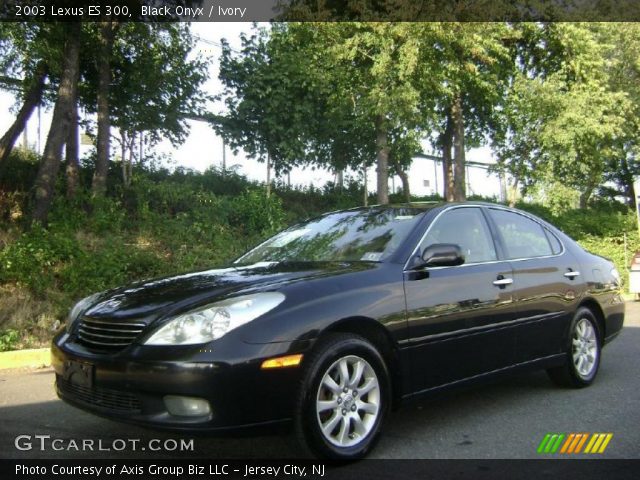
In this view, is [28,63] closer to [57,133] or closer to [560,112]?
[57,133]

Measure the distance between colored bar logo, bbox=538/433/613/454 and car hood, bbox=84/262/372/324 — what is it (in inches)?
62.0

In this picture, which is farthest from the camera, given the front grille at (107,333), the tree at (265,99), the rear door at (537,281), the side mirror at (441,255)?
the tree at (265,99)

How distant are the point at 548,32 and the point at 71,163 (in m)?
12.4

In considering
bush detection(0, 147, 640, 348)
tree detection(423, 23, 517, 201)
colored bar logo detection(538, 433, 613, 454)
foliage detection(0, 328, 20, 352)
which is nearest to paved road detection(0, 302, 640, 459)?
colored bar logo detection(538, 433, 613, 454)

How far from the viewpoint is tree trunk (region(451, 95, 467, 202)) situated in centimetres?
1620

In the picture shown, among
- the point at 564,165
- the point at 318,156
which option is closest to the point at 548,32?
the point at 564,165

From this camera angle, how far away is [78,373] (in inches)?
137

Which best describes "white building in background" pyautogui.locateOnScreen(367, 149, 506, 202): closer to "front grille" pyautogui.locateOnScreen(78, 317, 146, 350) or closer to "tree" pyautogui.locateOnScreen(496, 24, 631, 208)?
"tree" pyautogui.locateOnScreen(496, 24, 631, 208)

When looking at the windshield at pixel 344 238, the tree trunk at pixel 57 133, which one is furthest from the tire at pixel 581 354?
the tree trunk at pixel 57 133

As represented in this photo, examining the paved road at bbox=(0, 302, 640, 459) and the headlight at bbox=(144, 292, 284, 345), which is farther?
the paved road at bbox=(0, 302, 640, 459)

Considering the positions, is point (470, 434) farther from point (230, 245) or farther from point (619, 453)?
point (230, 245)

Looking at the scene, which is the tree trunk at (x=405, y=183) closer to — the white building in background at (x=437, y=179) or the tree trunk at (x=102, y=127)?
the white building in background at (x=437, y=179)

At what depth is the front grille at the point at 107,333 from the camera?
11.0ft

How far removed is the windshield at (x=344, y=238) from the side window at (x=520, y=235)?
2.83 ft
